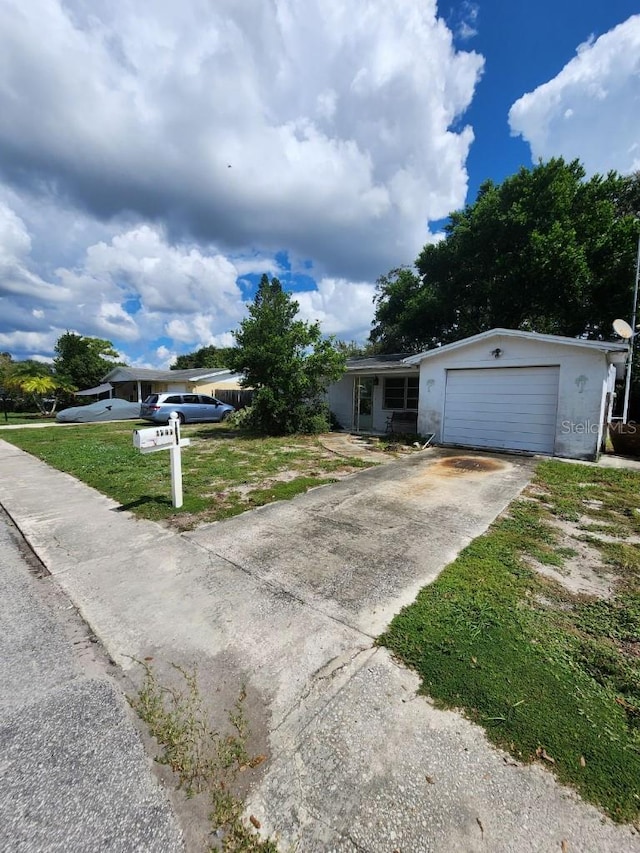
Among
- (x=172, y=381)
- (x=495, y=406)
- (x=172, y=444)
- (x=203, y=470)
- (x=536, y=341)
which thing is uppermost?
(x=536, y=341)

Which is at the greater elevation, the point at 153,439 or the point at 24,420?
the point at 153,439

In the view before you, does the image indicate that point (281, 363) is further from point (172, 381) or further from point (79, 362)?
point (79, 362)

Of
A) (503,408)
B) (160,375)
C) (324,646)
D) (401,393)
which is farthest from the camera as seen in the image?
(160,375)

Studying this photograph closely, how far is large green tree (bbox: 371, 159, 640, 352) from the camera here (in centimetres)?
1425


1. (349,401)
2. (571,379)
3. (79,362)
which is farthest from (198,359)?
(571,379)

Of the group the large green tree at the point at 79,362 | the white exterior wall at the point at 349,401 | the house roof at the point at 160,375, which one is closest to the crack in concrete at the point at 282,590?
the white exterior wall at the point at 349,401

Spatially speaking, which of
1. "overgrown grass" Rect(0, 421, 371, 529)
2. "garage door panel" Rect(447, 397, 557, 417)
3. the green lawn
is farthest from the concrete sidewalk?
the green lawn

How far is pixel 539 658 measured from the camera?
229 cm

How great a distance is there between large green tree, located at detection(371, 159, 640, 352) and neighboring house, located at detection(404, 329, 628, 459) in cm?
707

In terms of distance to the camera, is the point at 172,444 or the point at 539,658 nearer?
the point at 539,658

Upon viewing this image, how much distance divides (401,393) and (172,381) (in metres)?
15.5

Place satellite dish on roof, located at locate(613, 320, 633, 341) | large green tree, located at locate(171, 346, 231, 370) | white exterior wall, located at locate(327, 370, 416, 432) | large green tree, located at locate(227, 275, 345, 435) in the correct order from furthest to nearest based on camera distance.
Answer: large green tree, located at locate(171, 346, 231, 370) → white exterior wall, located at locate(327, 370, 416, 432) → large green tree, located at locate(227, 275, 345, 435) → satellite dish on roof, located at locate(613, 320, 633, 341)

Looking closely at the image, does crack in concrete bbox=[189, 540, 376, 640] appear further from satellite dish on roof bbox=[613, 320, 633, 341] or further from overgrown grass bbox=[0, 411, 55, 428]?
overgrown grass bbox=[0, 411, 55, 428]

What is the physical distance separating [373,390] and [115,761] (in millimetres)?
13333
